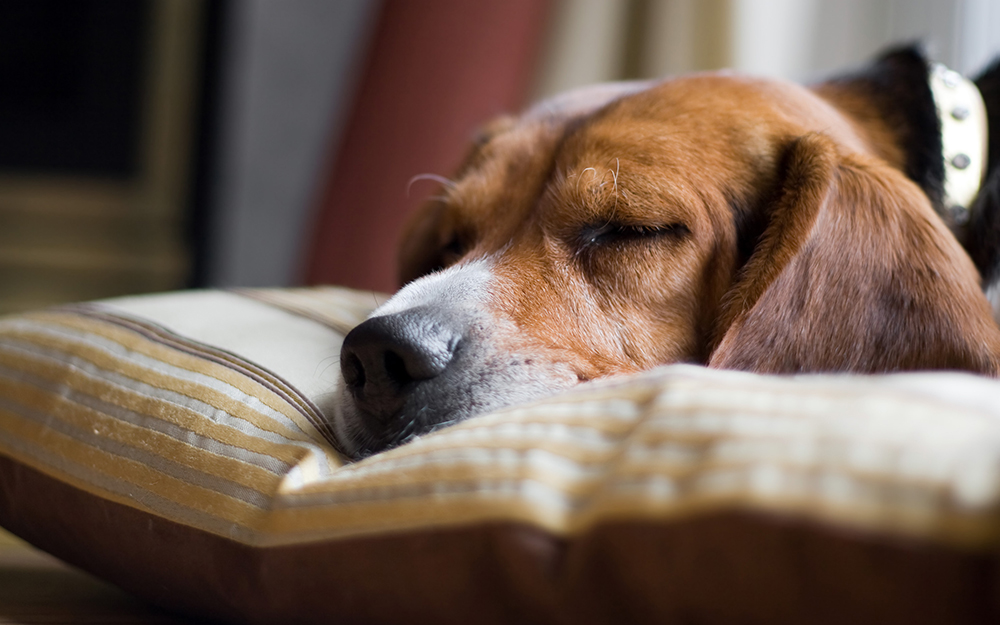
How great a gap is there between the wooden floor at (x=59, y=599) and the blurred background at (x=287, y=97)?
151cm

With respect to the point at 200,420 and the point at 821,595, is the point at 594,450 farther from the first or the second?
the point at 200,420

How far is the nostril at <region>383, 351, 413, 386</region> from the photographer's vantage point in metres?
1.38

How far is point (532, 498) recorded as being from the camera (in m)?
0.86

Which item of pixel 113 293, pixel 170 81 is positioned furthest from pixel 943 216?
pixel 113 293

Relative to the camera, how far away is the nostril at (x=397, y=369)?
54.5 inches

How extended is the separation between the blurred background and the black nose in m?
1.41

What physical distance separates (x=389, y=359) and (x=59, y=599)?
26.7 inches

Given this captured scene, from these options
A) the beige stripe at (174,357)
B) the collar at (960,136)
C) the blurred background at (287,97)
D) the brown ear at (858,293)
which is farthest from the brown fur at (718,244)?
the blurred background at (287,97)

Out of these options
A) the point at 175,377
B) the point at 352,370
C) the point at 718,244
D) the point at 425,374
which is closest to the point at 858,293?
the point at 718,244

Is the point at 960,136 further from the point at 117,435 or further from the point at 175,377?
the point at 117,435

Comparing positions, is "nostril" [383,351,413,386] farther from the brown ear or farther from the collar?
the collar

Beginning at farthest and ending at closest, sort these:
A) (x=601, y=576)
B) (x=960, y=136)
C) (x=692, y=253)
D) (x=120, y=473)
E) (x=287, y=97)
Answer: (x=287, y=97)
(x=960, y=136)
(x=692, y=253)
(x=120, y=473)
(x=601, y=576)

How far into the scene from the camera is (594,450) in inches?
35.7

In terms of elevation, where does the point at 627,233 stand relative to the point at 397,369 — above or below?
above
